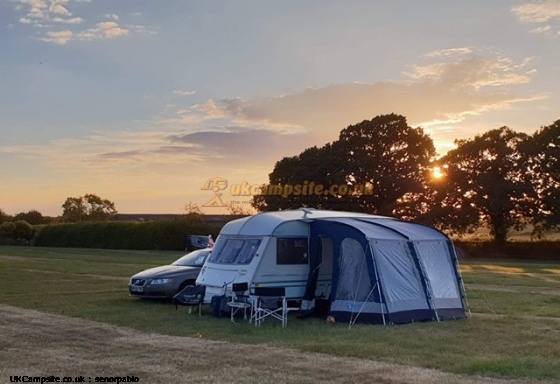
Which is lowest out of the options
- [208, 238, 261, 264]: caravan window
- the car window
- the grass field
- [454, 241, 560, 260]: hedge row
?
the grass field

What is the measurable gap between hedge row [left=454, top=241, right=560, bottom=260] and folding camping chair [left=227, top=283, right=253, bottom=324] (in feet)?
119

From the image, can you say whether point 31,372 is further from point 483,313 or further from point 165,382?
point 483,313

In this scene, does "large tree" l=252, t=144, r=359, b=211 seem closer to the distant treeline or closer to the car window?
the distant treeline

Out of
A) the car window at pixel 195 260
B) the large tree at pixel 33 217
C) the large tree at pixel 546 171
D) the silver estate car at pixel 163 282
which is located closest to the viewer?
the silver estate car at pixel 163 282

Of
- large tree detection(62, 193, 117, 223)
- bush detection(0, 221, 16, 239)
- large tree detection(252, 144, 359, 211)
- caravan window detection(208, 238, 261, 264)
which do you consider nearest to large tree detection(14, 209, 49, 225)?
large tree detection(62, 193, 117, 223)

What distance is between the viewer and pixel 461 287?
15.3m

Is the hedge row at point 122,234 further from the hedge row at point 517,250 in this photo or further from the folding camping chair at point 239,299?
the folding camping chair at point 239,299

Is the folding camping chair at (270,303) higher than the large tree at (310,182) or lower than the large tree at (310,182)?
lower

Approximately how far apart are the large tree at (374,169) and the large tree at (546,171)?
715cm

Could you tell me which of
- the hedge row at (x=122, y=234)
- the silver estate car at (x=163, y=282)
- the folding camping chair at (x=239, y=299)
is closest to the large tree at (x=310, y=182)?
the hedge row at (x=122, y=234)

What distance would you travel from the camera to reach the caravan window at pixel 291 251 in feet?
48.8

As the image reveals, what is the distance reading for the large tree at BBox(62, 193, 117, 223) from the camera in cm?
9019

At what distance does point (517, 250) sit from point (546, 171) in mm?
6427

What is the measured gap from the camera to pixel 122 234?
57844 mm
